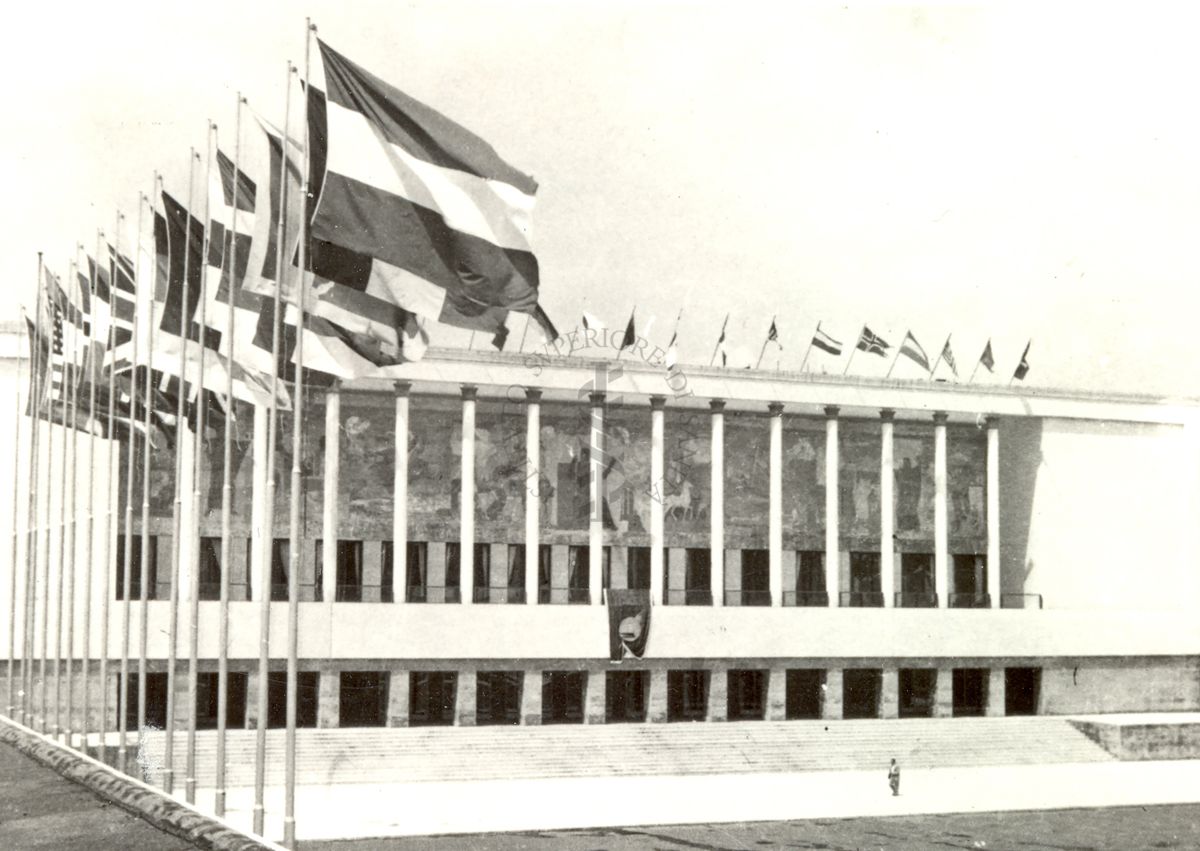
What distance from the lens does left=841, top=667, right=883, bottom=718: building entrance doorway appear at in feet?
170

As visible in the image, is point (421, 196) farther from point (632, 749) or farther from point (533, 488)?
point (533, 488)

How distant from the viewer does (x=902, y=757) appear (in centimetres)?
4672

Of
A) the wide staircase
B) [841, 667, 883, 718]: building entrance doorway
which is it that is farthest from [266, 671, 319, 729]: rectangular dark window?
[841, 667, 883, 718]: building entrance doorway

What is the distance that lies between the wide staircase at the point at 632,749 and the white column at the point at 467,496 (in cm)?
484

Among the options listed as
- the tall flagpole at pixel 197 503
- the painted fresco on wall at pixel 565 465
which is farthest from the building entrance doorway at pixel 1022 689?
the tall flagpole at pixel 197 503

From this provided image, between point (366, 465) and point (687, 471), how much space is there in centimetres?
1090

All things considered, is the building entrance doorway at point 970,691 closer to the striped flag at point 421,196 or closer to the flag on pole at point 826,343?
the flag on pole at point 826,343

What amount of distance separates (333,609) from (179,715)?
530 cm

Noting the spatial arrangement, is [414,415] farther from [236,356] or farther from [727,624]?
[236,356]

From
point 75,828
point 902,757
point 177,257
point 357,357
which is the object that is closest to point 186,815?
point 75,828

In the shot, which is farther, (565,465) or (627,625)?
(565,465)

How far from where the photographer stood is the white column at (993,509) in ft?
180

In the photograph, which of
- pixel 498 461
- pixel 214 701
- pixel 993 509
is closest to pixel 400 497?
pixel 498 461

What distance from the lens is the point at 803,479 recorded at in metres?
54.7
